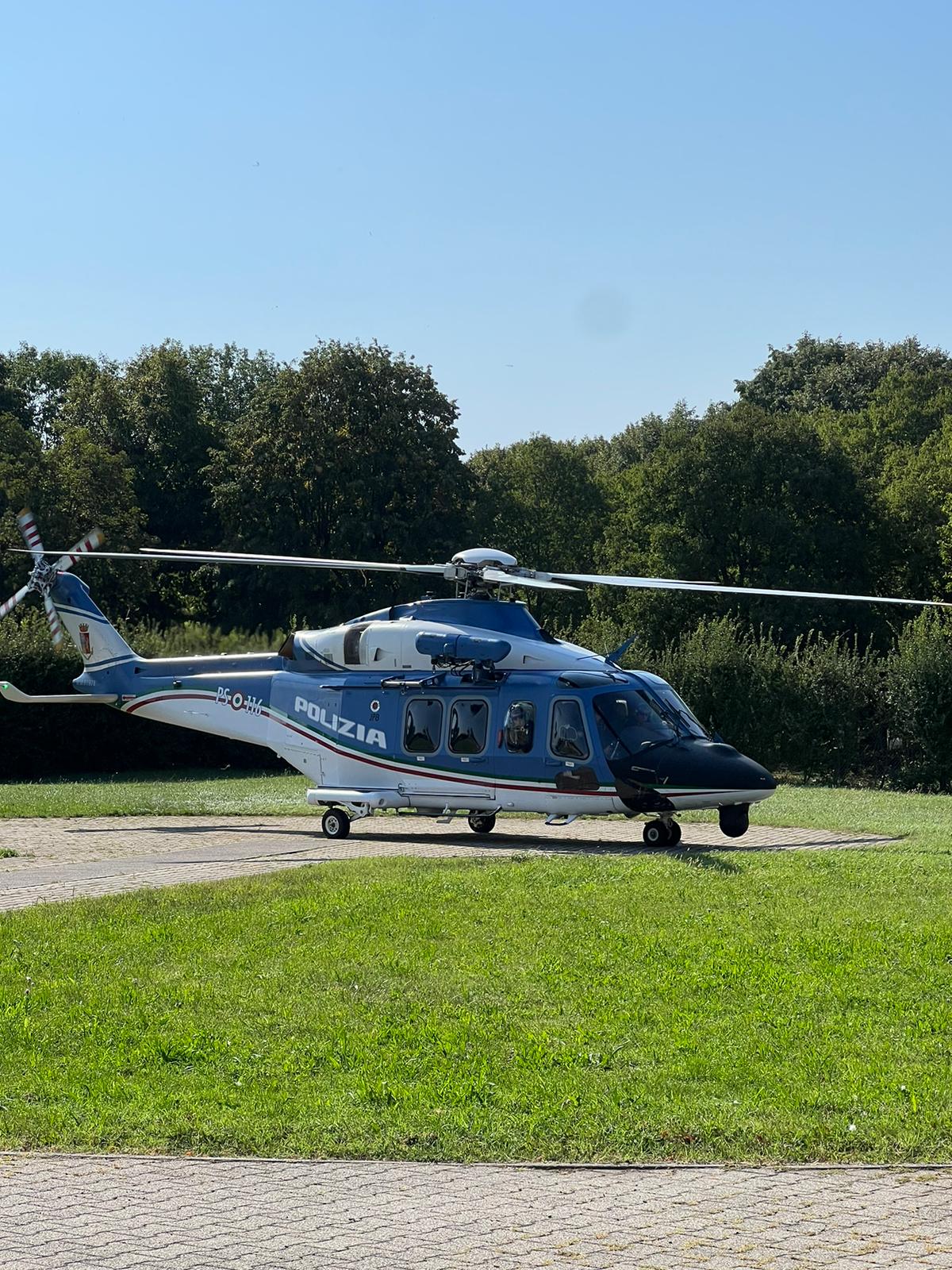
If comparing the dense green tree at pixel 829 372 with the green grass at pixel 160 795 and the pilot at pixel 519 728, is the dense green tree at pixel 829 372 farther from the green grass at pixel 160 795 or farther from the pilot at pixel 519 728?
the pilot at pixel 519 728

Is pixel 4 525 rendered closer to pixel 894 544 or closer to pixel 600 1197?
pixel 894 544

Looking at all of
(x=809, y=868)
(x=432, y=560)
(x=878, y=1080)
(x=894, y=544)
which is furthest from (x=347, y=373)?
(x=878, y=1080)

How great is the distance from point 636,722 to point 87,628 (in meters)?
10.8

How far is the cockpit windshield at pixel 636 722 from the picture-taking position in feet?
63.3

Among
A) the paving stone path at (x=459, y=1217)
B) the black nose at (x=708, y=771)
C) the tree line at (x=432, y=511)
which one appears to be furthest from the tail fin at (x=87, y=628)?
the tree line at (x=432, y=511)

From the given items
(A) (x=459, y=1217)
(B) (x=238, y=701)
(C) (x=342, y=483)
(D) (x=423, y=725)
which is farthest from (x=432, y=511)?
(A) (x=459, y=1217)

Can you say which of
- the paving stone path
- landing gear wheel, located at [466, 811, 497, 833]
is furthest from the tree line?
the paving stone path

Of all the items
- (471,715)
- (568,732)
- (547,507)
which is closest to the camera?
(568,732)

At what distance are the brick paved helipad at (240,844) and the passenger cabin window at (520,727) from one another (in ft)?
4.55

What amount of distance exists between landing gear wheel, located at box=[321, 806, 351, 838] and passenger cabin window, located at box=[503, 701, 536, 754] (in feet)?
10.6

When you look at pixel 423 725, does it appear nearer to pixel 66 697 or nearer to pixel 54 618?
pixel 66 697

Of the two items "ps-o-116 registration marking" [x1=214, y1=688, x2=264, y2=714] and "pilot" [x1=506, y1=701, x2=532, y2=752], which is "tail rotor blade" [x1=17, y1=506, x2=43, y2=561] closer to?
"ps-o-116 registration marking" [x1=214, y1=688, x2=264, y2=714]

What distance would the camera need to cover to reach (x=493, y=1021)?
9312 millimetres

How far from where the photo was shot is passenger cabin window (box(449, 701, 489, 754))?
20.5 metres
